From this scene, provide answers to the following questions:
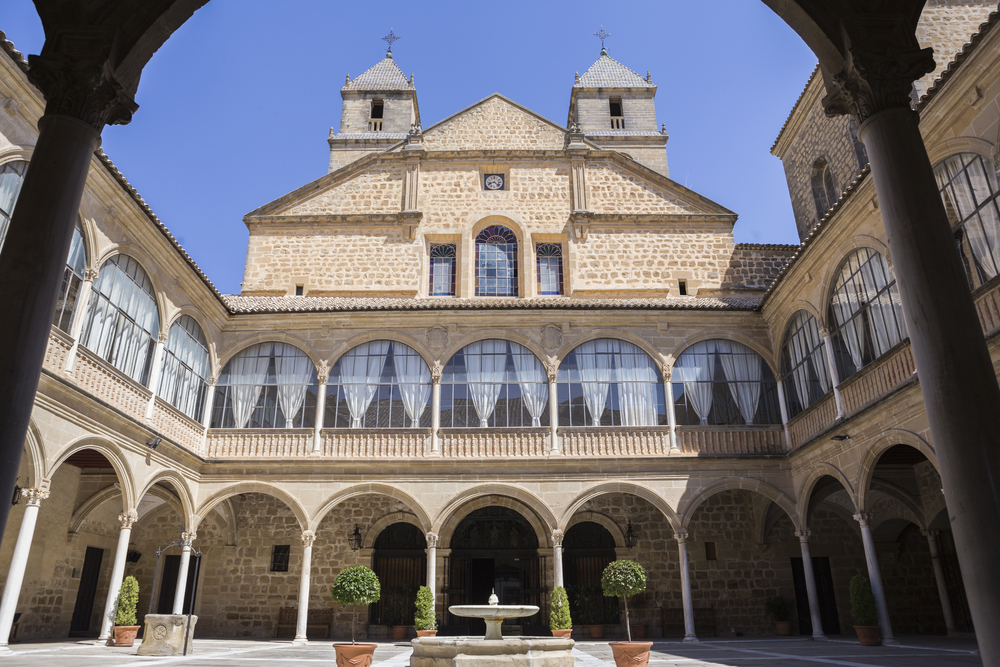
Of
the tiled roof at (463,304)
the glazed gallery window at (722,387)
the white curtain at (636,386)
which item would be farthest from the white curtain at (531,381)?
the glazed gallery window at (722,387)

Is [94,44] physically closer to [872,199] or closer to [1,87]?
[1,87]

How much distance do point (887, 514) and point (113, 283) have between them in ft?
54.4

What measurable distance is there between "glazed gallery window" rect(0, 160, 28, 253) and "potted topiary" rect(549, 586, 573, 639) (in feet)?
37.2

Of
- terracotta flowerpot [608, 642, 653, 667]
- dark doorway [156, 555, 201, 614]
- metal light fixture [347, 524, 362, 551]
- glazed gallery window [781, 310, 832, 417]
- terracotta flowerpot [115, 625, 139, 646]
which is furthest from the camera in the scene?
dark doorway [156, 555, 201, 614]

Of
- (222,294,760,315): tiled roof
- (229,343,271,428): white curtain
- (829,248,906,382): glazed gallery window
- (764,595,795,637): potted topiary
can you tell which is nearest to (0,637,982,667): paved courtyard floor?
(764,595,795,637): potted topiary

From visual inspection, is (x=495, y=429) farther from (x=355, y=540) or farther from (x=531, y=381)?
(x=355, y=540)

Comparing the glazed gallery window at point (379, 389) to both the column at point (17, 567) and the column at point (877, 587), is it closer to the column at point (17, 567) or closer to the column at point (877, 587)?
the column at point (17, 567)

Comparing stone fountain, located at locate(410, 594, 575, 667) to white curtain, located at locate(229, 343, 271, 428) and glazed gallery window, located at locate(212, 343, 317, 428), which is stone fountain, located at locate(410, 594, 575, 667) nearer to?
glazed gallery window, located at locate(212, 343, 317, 428)

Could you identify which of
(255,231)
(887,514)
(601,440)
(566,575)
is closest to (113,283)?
(255,231)

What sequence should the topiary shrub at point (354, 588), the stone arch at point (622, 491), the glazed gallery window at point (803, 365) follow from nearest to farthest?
the topiary shrub at point (354, 588) → the glazed gallery window at point (803, 365) → the stone arch at point (622, 491)

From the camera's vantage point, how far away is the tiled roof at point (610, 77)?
31.1m

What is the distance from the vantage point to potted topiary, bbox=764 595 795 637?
16188mm

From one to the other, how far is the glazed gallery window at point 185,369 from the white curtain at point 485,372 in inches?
238

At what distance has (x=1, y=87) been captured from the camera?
9.85 meters
